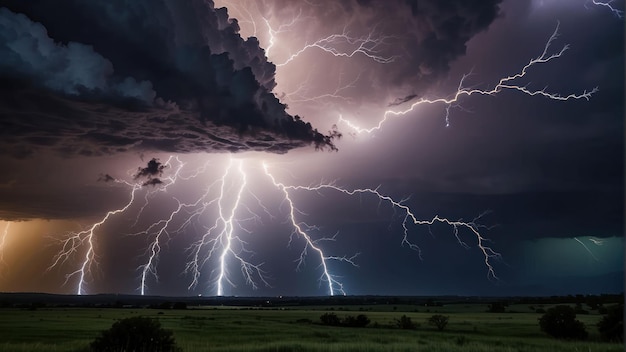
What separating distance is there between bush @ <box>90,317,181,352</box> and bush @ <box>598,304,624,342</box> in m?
20.8

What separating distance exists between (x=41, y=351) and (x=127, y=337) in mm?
2617

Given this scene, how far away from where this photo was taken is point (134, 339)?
722 inches

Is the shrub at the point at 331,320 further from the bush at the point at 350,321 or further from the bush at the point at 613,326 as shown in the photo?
the bush at the point at 613,326

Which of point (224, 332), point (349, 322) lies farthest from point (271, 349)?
point (349, 322)

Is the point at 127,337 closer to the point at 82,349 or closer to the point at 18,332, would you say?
the point at 82,349

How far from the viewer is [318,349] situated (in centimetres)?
1783

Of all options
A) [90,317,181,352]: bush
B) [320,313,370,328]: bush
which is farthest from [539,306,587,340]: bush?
[90,317,181,352]: bush

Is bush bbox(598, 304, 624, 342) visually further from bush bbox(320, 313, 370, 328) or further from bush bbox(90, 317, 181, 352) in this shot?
bush bbox(90, 317, 181, 352)

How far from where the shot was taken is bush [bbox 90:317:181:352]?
1795 centimetres

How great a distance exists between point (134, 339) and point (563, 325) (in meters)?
21.7

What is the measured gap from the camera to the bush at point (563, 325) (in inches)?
1073

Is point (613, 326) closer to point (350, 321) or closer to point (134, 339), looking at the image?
point (350, 321)

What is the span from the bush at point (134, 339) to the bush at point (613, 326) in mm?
20796

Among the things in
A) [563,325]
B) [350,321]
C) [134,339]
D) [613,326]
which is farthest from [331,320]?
[134,339]
